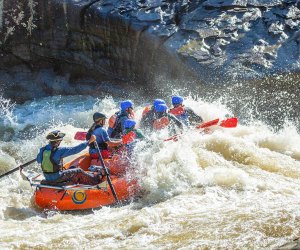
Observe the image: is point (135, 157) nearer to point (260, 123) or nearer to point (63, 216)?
point (63, 216)

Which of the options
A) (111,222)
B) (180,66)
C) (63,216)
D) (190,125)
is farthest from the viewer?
(180,66)

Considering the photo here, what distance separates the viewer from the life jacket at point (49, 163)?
7570mm

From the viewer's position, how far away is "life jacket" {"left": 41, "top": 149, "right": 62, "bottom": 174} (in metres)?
7.57

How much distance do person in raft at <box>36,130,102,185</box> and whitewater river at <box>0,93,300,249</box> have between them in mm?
572

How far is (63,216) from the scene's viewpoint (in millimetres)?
7508

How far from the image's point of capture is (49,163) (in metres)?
7.63

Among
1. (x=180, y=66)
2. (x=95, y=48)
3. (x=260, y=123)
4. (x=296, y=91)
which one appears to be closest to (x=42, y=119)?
(x=95, y=48)

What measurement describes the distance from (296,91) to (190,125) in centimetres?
312

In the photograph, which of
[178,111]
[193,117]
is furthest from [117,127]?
[193,117]

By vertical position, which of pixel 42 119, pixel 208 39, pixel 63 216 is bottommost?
pixel 42 119

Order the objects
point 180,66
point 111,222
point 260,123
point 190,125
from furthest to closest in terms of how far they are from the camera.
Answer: point 180,66 → point 260,123 → point 190,125 → point 111,222

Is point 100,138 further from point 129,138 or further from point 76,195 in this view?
point 76,195

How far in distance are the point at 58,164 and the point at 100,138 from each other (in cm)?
112

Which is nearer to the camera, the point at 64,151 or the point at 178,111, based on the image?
the point at 64,151
